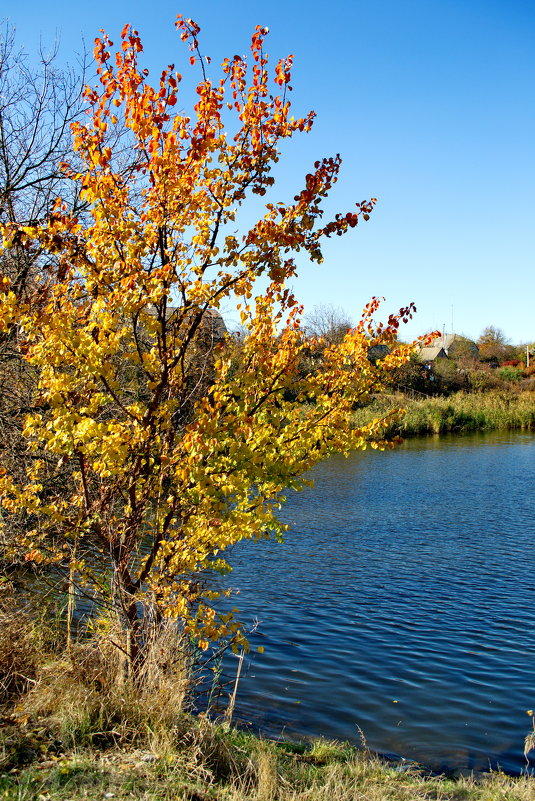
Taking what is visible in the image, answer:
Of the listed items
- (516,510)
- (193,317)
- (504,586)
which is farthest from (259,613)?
(516,510)

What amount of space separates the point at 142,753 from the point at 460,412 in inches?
1456

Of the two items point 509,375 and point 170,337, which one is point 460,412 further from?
point 170,337

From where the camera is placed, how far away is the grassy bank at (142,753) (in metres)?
3.93

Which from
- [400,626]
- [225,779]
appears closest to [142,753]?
[225,779]

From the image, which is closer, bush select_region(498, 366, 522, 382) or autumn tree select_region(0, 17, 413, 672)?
autumn tree select_region(0, 17, 413, 672)

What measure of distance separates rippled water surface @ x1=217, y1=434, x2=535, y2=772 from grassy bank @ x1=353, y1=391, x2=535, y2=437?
1793cm

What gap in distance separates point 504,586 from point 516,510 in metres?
6.49

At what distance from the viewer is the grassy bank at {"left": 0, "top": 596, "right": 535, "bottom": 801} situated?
3.93 meters

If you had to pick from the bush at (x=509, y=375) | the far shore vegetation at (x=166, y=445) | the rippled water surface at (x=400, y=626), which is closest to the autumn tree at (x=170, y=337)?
the far shore vegetation at (x=166, y=445)

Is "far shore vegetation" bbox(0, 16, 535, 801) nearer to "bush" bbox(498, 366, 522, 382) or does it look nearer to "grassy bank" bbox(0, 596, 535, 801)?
"grassy bank" bbox(0, 596, 535, 801)

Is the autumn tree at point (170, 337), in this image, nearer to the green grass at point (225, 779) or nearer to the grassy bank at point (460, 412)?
the green grass at point (225, 779)

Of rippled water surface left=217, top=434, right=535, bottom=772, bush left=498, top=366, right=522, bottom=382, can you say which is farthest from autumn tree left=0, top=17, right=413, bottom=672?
bush left=498, top=366, right=522, bottom=382

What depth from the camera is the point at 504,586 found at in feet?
35.6

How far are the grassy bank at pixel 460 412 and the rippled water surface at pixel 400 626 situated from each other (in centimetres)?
1793
